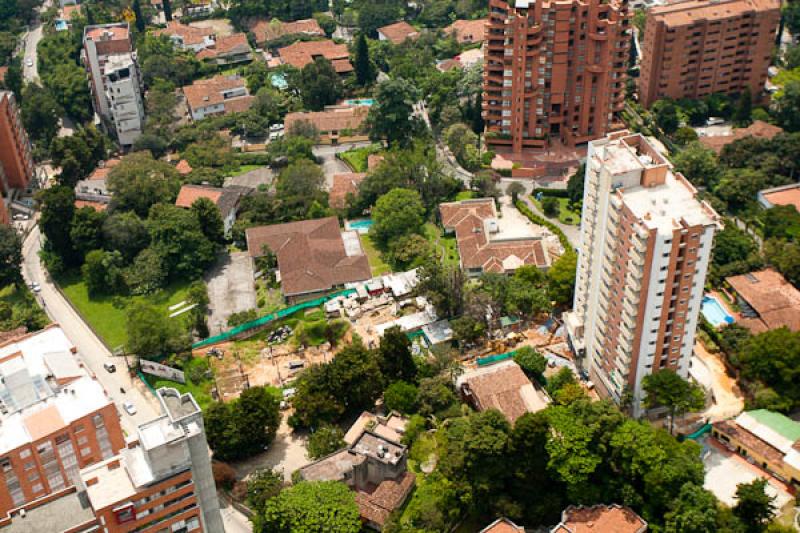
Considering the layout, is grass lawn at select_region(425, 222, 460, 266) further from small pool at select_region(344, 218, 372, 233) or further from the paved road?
the paved road

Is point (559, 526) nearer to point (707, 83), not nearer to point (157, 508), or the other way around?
point (157, 508)

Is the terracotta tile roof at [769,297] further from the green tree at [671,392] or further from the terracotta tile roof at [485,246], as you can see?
the terracotta tile roof at [485,246]

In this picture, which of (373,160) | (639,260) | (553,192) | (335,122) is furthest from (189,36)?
(639,260)

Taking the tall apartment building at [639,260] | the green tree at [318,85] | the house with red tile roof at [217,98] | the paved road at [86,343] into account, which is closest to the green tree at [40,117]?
the house with red tile roof at [217,98]

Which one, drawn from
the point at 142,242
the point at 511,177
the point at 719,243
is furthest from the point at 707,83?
the point at 142,242

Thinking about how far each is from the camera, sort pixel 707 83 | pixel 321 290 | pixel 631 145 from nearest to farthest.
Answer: pixel 631 145
pixel 321 290
pixel 707 83

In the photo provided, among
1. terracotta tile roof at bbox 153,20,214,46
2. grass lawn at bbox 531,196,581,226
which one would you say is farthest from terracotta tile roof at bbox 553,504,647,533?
terracotta tile roof at bbox 153,20,214,46

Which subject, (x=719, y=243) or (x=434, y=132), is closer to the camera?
(x=719, y=243)
